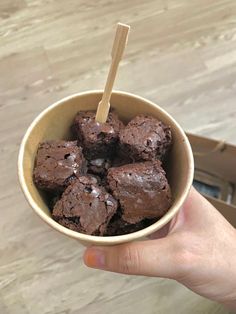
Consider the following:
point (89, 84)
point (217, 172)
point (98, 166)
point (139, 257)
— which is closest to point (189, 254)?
point (139, 257)

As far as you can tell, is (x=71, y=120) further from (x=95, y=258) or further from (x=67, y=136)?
(x=95, y=258)

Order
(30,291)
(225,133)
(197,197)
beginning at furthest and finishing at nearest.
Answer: (225,133), (30,291), (197,197)

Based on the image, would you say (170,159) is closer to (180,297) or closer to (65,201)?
(65,201)

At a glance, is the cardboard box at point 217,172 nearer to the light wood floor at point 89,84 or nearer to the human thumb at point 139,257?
the light wood floor at point 89,84

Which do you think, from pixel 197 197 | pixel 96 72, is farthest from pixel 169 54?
pixel 197 197

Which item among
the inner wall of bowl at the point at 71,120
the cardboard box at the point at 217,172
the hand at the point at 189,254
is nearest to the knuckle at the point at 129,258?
the hand at the point at 189,254

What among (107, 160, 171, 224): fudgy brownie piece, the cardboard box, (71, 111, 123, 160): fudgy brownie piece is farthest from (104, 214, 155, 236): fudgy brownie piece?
the cardboard box

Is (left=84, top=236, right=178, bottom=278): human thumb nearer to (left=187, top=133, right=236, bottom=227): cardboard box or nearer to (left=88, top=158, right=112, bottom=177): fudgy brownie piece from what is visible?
(left=88, top=158, right=112, bottom=177): fudgy brownie piece
